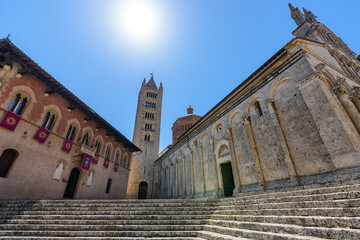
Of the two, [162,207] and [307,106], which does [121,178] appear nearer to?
[162,207]

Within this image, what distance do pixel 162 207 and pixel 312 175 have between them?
660cm

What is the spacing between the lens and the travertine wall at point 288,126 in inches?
248

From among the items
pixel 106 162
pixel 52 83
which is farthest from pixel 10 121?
pixel 106 162

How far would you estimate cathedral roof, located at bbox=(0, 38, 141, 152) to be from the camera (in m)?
8.65

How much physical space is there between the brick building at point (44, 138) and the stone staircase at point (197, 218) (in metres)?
2.59

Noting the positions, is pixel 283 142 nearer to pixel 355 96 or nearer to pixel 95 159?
pixel 355 96

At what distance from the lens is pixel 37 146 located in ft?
33.5

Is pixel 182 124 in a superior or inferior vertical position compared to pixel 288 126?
superior

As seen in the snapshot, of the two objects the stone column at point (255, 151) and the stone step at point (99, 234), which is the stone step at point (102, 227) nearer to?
the stone step at point (99, 234)

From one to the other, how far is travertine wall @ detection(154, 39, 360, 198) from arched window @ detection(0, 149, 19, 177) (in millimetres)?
12647

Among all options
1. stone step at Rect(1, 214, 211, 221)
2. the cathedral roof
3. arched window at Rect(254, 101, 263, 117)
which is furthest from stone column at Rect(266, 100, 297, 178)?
the cathedral roof

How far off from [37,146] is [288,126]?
15.1 meters

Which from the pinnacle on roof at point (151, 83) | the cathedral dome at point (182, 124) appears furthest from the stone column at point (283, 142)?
the pinnacle on roof at point (151, 83)

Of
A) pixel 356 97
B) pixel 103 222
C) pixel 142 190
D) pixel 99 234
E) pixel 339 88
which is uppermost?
pixel 356 97
